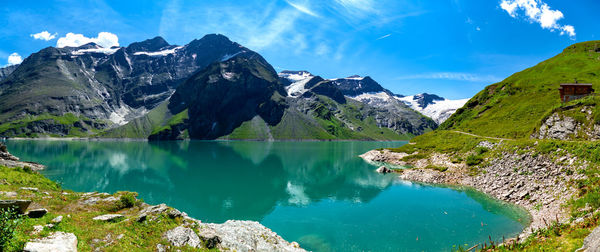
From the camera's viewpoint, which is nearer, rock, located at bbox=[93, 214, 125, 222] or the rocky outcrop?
rock, located at bbox=[93, 214, 125, 222]

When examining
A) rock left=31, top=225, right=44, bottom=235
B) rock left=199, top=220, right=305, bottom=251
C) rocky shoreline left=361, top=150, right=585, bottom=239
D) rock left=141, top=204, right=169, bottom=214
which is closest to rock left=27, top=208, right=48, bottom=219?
rock left=31, top=225, right=44, bottom=235

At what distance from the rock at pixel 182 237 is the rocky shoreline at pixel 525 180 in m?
28.4

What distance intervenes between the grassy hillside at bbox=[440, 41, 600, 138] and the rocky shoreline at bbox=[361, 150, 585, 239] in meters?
30.2

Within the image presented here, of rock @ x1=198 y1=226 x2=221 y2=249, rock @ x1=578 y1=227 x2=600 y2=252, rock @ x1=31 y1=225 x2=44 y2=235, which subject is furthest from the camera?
rock @ x1=198 y1=226 x2=221 y2=249

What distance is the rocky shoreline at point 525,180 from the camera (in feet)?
111

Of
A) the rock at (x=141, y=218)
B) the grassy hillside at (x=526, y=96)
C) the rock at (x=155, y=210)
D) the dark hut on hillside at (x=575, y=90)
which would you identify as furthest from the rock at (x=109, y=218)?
the dark hut on hillside at (x=575, y=90)

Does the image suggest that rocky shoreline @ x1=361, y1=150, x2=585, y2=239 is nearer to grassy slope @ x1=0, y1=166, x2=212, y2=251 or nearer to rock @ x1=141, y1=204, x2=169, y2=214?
grassy slope @ x1=0, y1=166, x2=212, y2=251

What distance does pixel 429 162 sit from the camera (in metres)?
84.9

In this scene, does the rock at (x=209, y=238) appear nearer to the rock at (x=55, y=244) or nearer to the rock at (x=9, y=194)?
the rock at (x=55, y=244)

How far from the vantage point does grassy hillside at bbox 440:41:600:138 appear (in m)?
88.9

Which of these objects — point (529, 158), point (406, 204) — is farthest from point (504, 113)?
point (406, 204)

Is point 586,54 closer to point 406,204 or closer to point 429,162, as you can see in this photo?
point 429,162

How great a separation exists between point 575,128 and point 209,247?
269 ft

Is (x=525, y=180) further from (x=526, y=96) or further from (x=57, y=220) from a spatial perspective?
(x=526, y=96)
